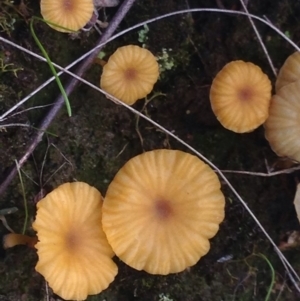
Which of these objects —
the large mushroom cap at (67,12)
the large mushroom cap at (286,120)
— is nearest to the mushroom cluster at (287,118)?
the large mushroom cap at (286,120)

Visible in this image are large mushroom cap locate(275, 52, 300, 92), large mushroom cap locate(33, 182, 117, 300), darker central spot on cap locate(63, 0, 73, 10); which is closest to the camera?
large mushroom cap locate(33, 182, 117, 300)

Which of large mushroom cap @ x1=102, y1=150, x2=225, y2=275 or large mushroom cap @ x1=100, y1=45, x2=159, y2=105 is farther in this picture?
large mushroom cap @ x1=100, y1=45, x2=159, y2=105

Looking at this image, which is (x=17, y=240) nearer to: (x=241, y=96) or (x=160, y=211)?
(x=160, y=211)

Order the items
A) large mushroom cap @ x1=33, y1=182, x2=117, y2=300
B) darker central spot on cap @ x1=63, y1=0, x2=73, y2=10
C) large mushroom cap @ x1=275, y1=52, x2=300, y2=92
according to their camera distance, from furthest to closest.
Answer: large mushroom cap @ x1=275, y1=52, x2=300, y2=92, darker central spot on cap @ x1=63, y1=0, x2=73, y2=10, large mushroom cap @ x1=33, y1=182, x2=117, y2=300

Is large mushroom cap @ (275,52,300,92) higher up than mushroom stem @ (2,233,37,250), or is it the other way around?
large mushroom cap @ (275,52,300,92)

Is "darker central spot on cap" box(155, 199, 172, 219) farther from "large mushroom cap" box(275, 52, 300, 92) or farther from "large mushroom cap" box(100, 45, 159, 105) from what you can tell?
"large mushroom cap" box(275, 52, 300, 92)

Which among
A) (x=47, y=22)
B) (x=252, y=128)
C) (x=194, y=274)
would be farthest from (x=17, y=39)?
(x=194, y=274)

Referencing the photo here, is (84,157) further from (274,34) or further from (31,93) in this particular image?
(274,34)

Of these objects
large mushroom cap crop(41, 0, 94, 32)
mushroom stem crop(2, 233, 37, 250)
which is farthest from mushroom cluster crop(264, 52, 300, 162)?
mushroom stem crop(2, 233, 37, 250)
